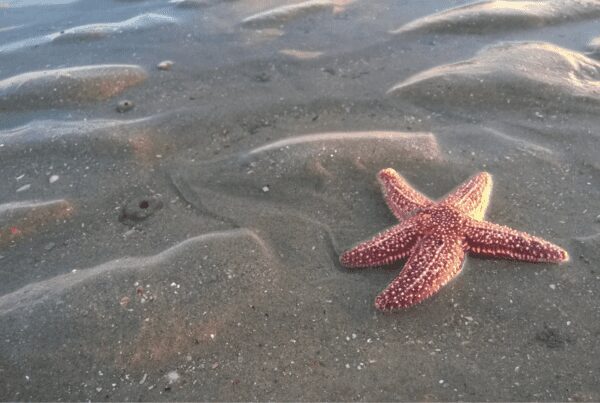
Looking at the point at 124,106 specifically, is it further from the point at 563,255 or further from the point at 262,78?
the point at 563,255

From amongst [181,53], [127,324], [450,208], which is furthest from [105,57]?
[450,208]

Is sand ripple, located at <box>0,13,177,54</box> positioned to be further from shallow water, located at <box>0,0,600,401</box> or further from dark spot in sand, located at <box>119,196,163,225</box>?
dark spot in sand, located at <box>119,196,163,225</box>

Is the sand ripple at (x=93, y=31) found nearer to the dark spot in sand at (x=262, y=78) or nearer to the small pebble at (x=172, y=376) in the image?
the dark spot in sand at (x=262, y=78)

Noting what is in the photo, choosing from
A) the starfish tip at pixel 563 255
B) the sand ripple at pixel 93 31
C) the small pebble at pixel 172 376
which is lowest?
the small pebble at pixel 172 376

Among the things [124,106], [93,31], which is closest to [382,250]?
[124,106]

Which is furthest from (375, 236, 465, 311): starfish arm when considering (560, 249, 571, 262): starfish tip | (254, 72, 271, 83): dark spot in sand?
(254, 72, 271, 83): dark spot in sand

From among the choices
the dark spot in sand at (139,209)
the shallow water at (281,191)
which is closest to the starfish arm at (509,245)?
the shallow water at (281,191)
